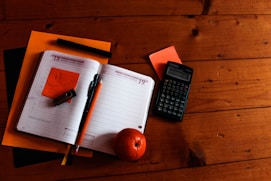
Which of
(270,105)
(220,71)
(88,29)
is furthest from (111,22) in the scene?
(270,105)

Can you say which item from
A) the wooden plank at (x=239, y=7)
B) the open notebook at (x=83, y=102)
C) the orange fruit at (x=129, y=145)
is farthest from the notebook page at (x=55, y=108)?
the wooden plank at (x=239, y=7)

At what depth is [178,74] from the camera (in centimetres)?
81

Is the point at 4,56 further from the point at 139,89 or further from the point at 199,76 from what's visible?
the point at 199,76

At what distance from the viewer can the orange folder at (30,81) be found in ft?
2.29

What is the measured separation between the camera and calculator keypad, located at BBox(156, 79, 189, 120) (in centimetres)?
77

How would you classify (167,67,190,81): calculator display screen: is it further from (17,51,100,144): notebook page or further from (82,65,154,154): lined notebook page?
(17,51,100,144): notebook page

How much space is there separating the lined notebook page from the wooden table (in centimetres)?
3

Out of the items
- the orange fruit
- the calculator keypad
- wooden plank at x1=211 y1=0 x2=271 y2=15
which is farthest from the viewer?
wooden plank at x1=211 y1=0 x2=271 y2=15

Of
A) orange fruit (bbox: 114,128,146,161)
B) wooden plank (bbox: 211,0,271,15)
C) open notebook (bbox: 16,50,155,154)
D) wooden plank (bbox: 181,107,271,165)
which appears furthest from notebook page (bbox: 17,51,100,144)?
wooden plank (bbox: 211,0,271,15)

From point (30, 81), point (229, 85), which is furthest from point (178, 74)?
point (30, 81)

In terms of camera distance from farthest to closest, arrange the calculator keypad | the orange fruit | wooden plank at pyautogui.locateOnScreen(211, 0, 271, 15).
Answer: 1. wooden plank at pyautogui.locateOnScreen(211, 0, 271, 15)
2. the calculator keypad
3. the orange fruit

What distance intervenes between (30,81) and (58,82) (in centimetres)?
7

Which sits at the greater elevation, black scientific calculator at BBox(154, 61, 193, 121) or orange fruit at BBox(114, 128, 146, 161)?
black scientific calculator at BBox(154, 61, 193, 121)

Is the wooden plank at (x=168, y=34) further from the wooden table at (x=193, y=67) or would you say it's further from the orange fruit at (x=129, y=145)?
the orange fruit at (x=129, y=145)
